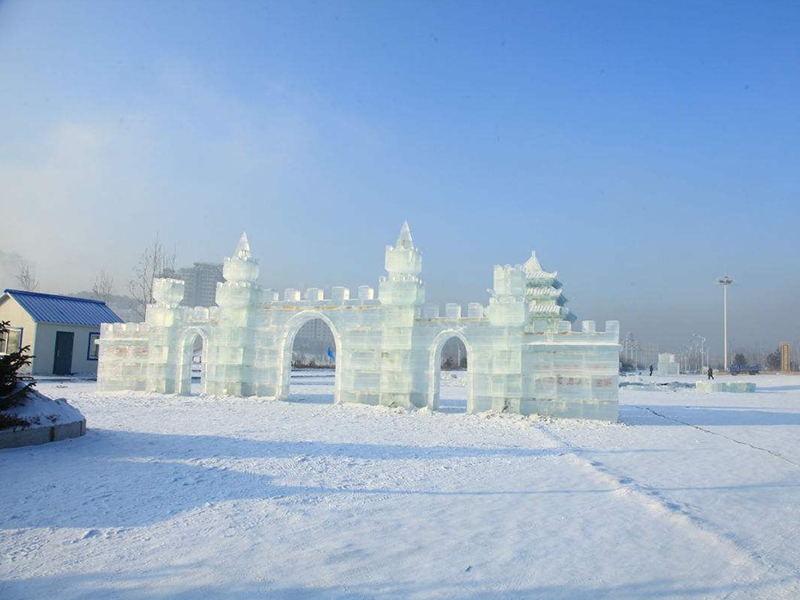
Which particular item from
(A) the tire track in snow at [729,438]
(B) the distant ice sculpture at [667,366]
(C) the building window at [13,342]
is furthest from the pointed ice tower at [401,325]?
(B) the distant ice sculpture at [667,366]

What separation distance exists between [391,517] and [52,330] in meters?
30.7

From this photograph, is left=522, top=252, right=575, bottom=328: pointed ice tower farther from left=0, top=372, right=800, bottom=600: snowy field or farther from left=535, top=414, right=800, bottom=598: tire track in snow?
left=535, top=414, right=800, bottom=598: tire track in snow

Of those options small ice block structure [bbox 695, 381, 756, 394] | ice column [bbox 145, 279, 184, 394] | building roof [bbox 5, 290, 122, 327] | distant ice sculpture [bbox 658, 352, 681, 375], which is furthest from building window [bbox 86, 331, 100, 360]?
distant ice sculpture [bbox 658, 352, 681, 375]

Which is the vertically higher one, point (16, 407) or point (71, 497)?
point (16, 407)

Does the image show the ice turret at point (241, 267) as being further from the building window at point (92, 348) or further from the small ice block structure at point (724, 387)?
the small ice block structure at point (724, 387)

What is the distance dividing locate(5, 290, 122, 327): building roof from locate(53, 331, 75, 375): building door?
0.93 metres

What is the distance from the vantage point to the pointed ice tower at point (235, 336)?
19906 millimetres

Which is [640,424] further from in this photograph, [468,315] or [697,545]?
[697,545]

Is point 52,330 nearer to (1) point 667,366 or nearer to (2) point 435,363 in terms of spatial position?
(2) point 435,363

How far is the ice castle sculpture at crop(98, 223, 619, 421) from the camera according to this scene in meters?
16.3

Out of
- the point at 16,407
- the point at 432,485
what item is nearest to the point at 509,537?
the point at 432,485

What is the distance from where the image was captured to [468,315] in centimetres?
1731

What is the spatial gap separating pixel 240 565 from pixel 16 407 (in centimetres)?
729

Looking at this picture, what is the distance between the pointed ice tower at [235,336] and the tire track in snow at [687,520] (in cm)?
1298
